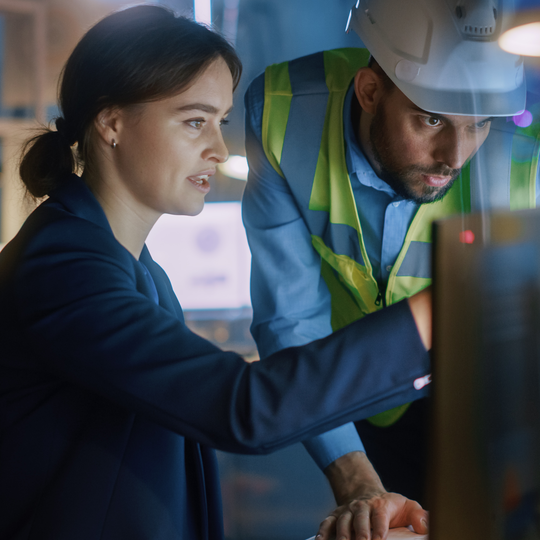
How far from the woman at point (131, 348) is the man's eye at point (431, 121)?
40cm

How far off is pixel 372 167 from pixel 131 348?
2.64 feet

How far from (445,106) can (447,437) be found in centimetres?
84

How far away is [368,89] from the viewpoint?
1.23 m

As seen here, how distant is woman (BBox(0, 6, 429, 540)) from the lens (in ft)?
1.91

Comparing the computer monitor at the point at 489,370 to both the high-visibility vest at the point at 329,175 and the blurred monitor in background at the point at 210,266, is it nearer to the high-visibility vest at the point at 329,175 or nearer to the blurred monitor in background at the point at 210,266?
the high-visibility vest at the point at 329,175

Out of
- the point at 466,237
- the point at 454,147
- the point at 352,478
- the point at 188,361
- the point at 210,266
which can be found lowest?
the point at 352,478

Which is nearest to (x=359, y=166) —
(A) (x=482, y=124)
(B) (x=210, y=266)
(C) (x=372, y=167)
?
(C) (x=372, y=167)

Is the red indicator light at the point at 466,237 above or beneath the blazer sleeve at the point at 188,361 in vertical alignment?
above

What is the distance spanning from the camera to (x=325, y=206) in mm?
1289

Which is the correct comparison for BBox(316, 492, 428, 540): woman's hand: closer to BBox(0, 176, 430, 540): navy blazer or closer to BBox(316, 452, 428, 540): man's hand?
BBox(316, 452, 428, 540): man's hand

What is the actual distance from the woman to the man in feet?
0.78

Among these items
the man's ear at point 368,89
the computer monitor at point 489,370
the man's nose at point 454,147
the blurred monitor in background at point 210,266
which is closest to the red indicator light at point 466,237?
the computer monitor at point 489,370

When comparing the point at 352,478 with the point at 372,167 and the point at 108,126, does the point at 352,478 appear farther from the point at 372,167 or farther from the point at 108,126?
the point at 108,126

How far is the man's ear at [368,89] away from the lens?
1.21m
